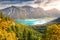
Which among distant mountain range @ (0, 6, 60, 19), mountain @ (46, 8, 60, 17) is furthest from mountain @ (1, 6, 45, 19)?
mountain @ (46, 8, 60, 17)

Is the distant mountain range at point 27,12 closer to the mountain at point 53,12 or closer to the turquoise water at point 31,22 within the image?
the mountain at point 53,12

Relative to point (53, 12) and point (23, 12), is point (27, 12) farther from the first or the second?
point (53, 12)

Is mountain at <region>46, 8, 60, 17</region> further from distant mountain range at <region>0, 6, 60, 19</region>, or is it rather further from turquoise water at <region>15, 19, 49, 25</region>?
turquoise water at <region>15, 19, 49, 25</region>

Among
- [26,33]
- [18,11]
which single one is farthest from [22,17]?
[26,33]

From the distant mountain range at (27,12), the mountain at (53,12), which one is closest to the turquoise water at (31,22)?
the distant mountain range at (27,12)

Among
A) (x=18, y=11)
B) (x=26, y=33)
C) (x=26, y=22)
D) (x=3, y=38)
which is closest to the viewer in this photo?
(x=3, y=38)

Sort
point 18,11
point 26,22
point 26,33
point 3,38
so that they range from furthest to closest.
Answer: point 18,11
point 26,22
point 26,33
point 3,38

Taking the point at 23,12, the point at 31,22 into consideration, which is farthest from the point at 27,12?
the point at 31,22

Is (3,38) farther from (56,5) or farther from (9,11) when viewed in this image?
(56,5)
